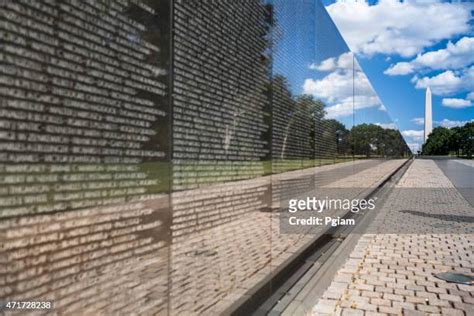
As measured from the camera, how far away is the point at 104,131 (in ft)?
7.75

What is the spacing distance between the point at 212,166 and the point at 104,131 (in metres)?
1.45

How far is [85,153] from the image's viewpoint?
223 cm

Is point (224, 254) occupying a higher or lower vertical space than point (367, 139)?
lower

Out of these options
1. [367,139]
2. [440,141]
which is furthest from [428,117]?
[367,139]

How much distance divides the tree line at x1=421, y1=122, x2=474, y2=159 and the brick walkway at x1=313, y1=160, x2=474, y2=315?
286 ft

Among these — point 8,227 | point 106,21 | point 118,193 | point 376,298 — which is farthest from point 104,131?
point 376,298

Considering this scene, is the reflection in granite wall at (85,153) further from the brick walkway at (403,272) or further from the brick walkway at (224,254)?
the brick walkway at (403,272)

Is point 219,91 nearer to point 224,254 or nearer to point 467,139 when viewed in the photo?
point 224,254

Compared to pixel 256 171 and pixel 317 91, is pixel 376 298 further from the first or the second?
pixel 317 91

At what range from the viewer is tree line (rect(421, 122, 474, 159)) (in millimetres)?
94637

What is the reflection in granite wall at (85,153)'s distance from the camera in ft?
6.11

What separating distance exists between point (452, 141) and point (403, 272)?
11555 centimetres

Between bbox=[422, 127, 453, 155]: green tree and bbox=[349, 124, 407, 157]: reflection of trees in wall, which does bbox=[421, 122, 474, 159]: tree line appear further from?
bbox=[349, 124, 407, 157]: reflection of trees in wall

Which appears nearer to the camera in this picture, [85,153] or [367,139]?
[85,153]
